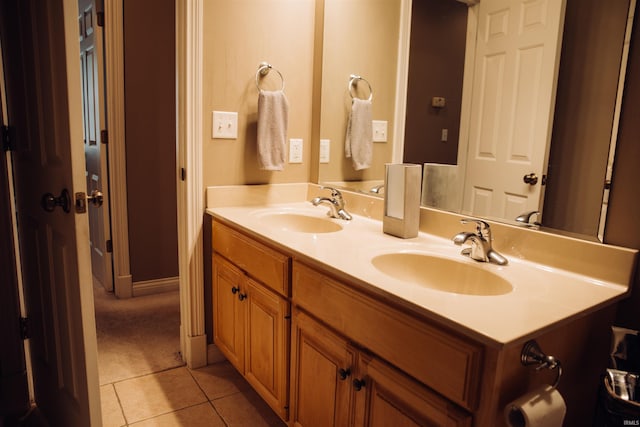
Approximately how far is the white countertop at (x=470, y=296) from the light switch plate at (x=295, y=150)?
2.14ft

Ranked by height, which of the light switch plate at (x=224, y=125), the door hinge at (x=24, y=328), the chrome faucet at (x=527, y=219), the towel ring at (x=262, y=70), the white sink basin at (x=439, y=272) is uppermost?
the towel ring at (x=262, y=70)

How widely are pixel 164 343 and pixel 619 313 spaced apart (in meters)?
2.09

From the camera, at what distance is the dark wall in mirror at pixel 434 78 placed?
5.18 feet

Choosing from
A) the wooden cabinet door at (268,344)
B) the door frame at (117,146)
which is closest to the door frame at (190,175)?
the wooden cabinet door at (268,344)

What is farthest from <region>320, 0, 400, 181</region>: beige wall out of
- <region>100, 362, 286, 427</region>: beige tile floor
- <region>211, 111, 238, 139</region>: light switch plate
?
<region>100, 362, 286, 427</region>: beige tile floor

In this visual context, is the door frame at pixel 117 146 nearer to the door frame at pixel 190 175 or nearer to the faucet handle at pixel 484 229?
the door frame at pixel 190 175

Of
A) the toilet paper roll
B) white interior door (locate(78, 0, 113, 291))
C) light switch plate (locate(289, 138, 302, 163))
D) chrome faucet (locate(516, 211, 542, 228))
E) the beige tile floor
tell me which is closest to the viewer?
the toilet paper roll

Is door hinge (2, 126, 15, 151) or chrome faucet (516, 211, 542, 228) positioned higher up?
door hinge (2, 126, 15, 151)

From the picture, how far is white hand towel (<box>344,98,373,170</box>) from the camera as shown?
6.74 ft

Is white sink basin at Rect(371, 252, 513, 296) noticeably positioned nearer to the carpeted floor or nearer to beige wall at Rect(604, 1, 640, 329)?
beige wall at Rect(604, 1, 640, 329)

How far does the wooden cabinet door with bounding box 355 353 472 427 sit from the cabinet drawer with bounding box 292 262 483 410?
3cm

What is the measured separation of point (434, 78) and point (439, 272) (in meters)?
0.77

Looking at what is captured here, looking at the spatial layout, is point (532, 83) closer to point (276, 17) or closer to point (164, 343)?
point (276, 17)

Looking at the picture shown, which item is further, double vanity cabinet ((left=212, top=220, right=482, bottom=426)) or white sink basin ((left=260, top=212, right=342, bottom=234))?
white sink basin ((left=260, top=212, right=342, bottom=234))
